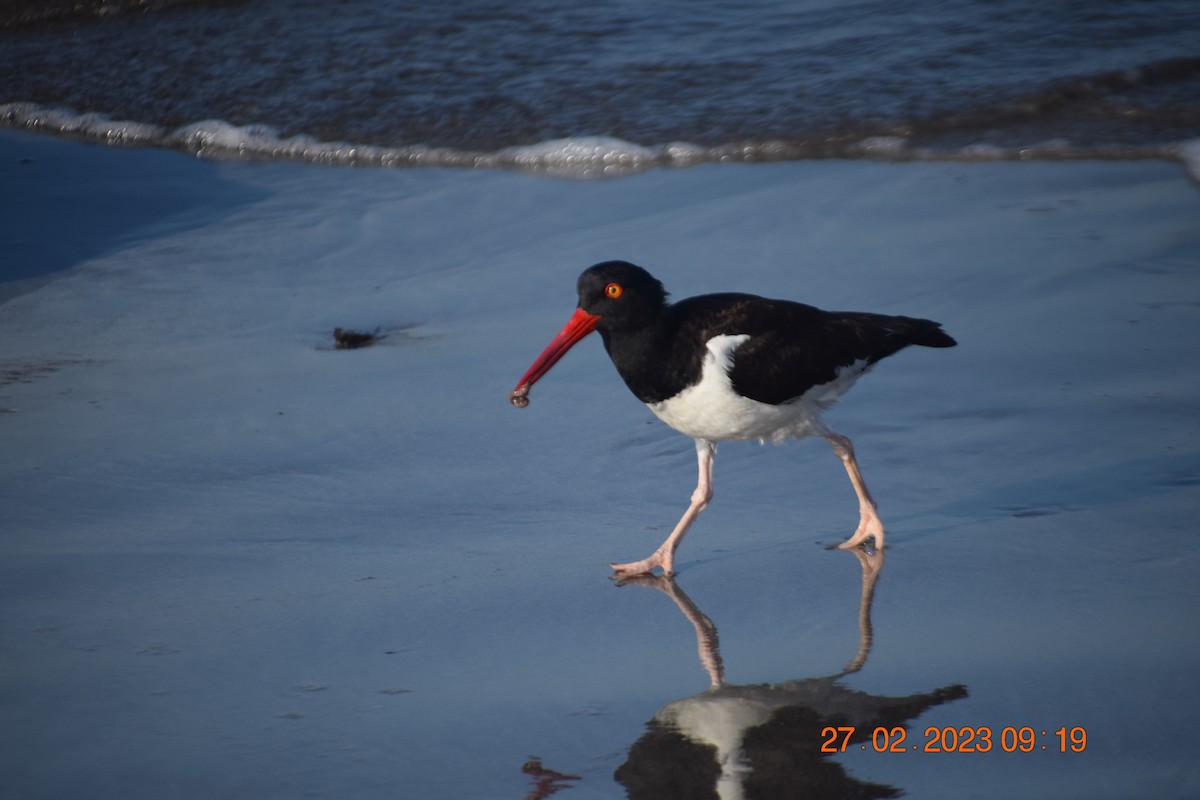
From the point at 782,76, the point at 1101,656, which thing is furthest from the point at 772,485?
the point at 782,76

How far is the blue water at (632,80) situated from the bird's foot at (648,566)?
511 cm

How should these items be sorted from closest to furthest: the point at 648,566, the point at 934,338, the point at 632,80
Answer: the point at 648,566, the point at 934,338, the point at 632,80

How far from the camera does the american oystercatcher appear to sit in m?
4.48

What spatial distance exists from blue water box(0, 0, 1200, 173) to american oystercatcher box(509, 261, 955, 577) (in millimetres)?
4388

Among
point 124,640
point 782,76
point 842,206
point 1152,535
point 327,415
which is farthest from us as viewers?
point 782,76

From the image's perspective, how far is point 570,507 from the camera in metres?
4.85

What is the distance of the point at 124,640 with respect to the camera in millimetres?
3971

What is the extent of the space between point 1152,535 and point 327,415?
342cm

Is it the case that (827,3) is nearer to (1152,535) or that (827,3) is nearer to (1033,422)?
(1033,422)

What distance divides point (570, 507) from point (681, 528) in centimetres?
55

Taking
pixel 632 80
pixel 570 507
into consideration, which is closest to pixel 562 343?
pixel 570 507
